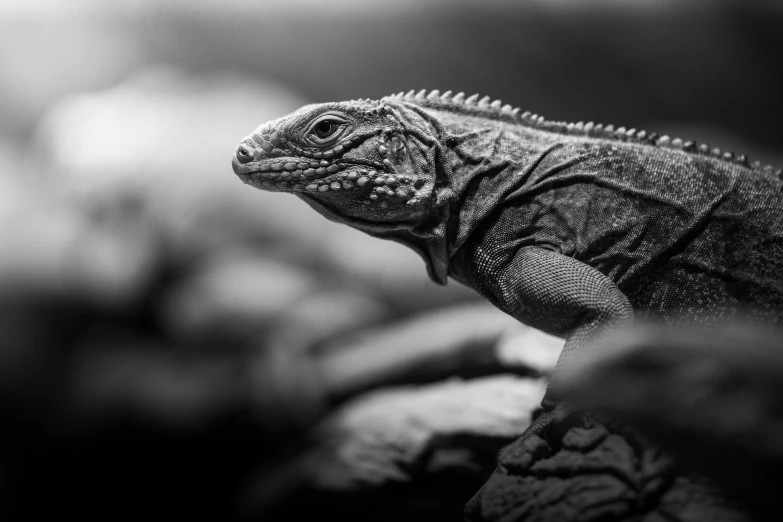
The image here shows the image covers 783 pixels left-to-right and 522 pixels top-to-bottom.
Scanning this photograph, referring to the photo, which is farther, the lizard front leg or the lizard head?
the lizard head

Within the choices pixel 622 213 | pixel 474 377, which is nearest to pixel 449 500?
pixel 474 377

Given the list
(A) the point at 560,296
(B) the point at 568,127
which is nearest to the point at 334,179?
(A) the point at 560,296

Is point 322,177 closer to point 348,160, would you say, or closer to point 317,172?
point 317,172

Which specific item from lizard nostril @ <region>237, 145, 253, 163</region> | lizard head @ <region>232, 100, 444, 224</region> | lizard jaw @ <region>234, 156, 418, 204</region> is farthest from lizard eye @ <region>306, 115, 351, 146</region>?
lizard nostril @ <region>237, 145, 253, 163</region>

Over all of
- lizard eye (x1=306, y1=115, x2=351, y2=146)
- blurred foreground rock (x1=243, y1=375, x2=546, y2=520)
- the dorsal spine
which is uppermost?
the dorsal spine

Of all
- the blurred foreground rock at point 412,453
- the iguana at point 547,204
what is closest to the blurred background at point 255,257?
the blurred foreground rock at point 412,453

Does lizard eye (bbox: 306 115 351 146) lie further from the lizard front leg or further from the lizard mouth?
the lizard front leg
